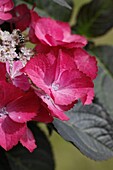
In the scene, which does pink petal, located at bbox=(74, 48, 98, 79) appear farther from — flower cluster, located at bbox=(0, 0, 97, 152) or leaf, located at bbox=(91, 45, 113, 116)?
leaf, located at bbox=(91, 45, 113, 116)

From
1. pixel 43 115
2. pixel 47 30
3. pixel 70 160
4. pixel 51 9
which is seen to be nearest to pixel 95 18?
pixel 51 9

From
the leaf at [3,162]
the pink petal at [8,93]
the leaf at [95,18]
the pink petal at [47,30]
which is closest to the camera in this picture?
the pink petal at [8,93]

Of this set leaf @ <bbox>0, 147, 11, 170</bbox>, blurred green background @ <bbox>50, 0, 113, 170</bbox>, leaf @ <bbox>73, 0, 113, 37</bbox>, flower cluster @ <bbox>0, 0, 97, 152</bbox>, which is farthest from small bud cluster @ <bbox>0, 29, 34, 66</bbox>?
blurred green background @ <bbox>50, 0, 113, 170</bbox>

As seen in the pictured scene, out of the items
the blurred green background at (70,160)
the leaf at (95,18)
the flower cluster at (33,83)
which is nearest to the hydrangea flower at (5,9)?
the flower cluster at (33,83)

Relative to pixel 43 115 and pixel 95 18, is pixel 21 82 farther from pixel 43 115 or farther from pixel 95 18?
pixel 95 18

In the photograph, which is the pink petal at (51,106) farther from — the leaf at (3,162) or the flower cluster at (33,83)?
the leaf at (3,162)

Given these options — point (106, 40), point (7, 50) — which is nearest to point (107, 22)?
point (7, 50)
